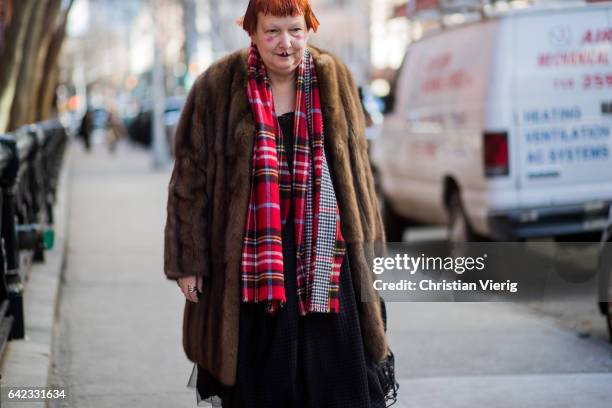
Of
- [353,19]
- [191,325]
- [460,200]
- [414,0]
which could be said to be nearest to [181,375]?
[191,325]

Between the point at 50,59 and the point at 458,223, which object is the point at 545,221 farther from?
the point at 50,59

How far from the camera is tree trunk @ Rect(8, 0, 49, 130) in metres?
14.0

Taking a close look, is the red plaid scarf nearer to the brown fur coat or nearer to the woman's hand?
the brown fur coat

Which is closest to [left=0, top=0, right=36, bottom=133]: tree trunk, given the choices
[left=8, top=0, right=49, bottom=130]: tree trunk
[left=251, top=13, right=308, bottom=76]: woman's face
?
[left=8, top=0, right=49, bottom=130]: tree trunk

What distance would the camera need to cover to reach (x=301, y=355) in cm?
412

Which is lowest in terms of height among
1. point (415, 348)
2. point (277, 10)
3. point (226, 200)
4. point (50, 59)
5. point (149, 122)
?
point (415, 348)

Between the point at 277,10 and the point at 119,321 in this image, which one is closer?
the point at 277,10

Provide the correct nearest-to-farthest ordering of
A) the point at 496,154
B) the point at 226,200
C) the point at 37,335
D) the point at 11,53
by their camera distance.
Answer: the point at 226,200 < the point at 37,335 < the point at 496,154 < the point at 11,53

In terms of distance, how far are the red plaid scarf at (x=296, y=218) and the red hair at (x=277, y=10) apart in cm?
24

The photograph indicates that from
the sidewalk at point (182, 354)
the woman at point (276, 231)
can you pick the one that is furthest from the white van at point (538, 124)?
the woman at point (276, 231)

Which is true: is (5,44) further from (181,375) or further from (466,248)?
(181,375)

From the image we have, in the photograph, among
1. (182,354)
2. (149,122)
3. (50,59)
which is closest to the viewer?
(182,354)

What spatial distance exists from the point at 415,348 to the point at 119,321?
6.68ft

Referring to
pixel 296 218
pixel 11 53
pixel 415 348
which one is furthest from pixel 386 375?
pixel 11 53
